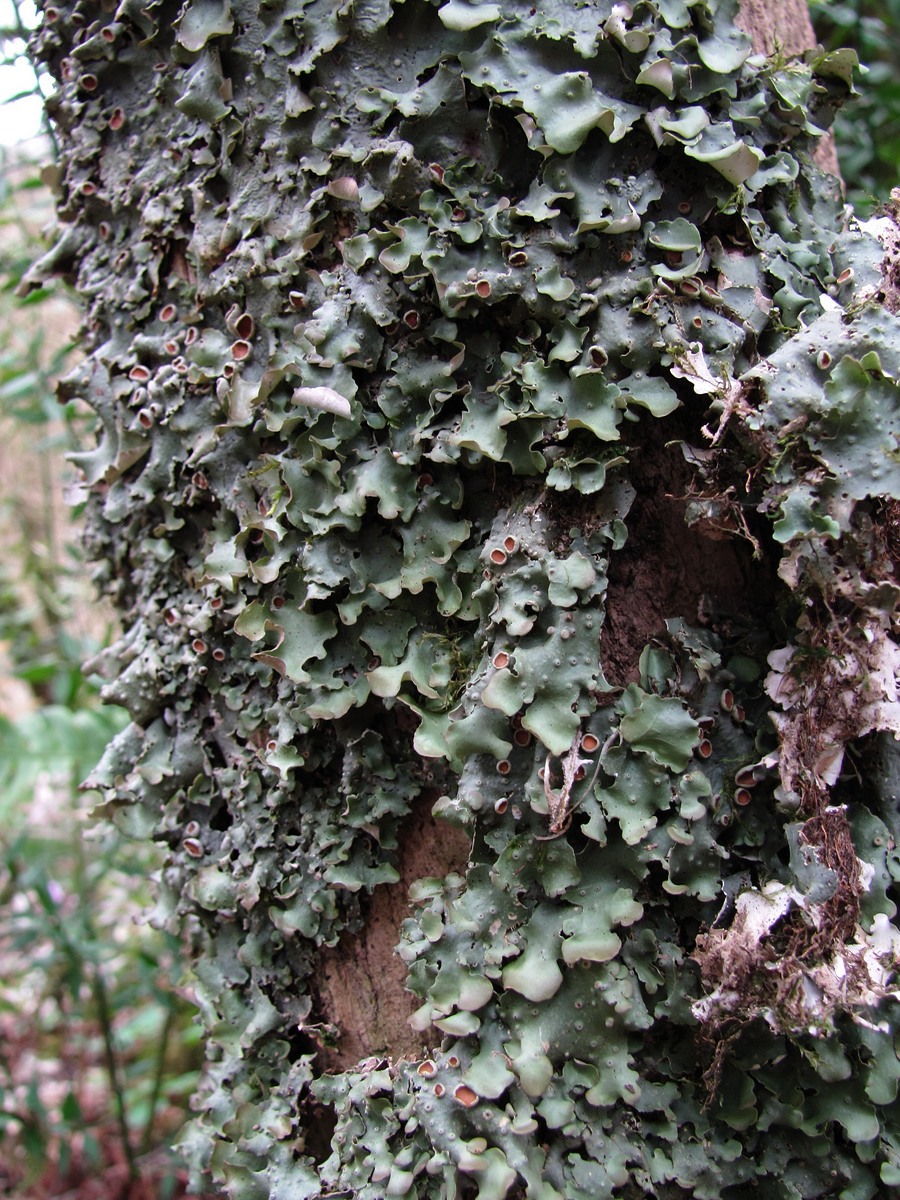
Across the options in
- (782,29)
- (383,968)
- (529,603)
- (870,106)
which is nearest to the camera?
(529,603)

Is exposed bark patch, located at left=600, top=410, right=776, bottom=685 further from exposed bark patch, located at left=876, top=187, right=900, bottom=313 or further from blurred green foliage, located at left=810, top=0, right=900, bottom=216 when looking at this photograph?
blurred green foliage, located at left=810, top=0, right=900, bottom=216

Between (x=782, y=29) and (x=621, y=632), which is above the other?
(x=782, y=29)

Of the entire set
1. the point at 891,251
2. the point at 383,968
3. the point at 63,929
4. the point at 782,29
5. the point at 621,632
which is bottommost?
the point at 63,929

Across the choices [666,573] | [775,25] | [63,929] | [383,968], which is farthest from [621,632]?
[63,929]

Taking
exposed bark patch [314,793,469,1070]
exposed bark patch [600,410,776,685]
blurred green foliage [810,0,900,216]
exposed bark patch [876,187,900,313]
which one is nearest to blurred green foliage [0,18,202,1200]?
exposed bark patch [314,793,469,1070]

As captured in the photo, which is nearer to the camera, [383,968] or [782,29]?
[383,968]

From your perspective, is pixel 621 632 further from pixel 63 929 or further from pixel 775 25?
pixel 63 929
